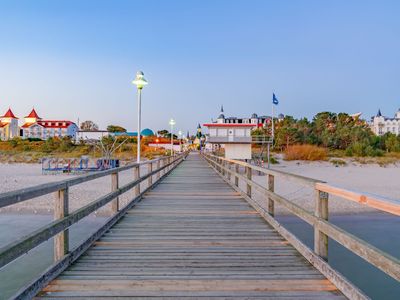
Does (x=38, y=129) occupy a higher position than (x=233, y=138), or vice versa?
(x=38, y=129)

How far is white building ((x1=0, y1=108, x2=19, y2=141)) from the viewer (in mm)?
119000

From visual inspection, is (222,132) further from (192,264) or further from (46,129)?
(46,129)

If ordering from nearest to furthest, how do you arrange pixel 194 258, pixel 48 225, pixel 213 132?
pixel 48 225 < pixel 194 258 < pixel 213 132

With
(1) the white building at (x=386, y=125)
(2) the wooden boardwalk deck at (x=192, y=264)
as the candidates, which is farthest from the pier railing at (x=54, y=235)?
(1) the white building at (x=386, y=125)

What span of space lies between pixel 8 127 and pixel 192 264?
134m

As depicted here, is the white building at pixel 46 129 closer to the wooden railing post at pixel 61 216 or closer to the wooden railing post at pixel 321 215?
the wooden railing post at pixel 61 216

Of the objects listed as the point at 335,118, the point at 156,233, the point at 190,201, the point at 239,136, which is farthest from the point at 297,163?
the point at 335,118

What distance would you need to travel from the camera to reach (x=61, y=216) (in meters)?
3.54

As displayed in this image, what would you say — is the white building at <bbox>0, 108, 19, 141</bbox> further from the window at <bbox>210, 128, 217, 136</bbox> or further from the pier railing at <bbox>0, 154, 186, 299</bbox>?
the pier railing at <bbox>0, 154, 186, 299</bbox>

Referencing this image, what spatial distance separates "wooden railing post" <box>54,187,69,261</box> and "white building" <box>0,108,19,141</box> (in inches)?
5099

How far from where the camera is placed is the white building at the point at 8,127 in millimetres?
119000

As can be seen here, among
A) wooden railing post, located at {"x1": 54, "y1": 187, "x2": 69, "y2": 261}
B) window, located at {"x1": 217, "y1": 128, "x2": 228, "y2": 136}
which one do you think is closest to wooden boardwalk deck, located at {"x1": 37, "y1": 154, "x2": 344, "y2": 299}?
wooden railing post, located at {"x1": 54, "y1": 187, "x2": 69, "y2": 261}

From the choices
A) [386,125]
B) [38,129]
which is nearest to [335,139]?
[386,125]

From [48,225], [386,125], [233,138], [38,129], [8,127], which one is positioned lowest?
[48,225]
